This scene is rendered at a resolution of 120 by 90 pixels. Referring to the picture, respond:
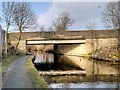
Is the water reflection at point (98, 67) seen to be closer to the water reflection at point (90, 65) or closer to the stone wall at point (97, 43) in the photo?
the water reflection at point (90, 65)

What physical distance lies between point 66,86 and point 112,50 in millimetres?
37979

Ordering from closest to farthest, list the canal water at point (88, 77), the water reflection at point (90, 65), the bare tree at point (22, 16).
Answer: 1. the canal water at point (88, 77)
2. the water reflection at point (90, 65)
3. the bare tree at point (22, 16)

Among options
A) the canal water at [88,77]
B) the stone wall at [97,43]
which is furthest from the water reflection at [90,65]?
the stone wall at [97,43]

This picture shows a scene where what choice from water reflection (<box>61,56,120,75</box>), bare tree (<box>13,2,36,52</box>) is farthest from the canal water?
bare tree (<box>13,2,36,52</box>)

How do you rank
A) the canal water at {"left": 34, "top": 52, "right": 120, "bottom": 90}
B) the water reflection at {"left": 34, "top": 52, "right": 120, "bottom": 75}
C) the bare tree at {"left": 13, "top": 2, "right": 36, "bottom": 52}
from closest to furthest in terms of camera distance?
the canal water at {"left": 34, "top": 52, "right": 120, "bottom": 90}, the water reflection at {"left": 34, "top": 52, "right": 120, "bottom": 75}, the bare tree at {"left": 13, "top": 2, "right": 36, "bottom": 52}

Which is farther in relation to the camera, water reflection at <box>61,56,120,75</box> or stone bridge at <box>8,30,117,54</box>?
stone bridge at <box>8,30,117,54</box>

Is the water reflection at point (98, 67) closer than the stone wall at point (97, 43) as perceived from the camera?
Yes

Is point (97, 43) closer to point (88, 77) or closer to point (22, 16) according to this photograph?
point (22, 16)

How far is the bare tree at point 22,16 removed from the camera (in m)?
52.7

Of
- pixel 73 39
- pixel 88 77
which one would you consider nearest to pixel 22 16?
pixel 73 39

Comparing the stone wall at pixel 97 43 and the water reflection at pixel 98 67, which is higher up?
the stone wall at pixel 97 43

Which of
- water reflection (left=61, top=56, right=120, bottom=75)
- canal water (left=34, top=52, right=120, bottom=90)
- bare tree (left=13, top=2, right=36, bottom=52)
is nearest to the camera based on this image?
canal water (left=34, top=52, right=120, bottom=90)

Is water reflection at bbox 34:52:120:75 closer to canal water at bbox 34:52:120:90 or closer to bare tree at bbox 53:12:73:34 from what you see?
canal water at bbox 34:52:120:90

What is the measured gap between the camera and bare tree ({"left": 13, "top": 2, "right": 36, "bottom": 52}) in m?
52.7
